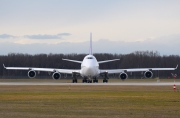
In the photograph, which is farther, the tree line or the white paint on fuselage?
the tree line

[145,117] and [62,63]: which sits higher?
[62,63]

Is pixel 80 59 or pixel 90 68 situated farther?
pixel 80 59

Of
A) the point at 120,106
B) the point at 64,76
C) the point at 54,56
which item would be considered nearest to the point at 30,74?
the point at 64,76

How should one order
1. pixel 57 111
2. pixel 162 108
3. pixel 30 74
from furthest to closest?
pixel 30 74 < pixel 162 108 < pixel 57 111

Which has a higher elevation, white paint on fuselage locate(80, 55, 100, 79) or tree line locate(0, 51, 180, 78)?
tree line locate(0, 51, 180, 78)

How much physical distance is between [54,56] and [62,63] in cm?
1346

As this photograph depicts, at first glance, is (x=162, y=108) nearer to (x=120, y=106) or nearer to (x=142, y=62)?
(x=120, y=106)

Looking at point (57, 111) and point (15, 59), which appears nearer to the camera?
point (57, 111)

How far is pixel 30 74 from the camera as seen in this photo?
90.4 metres

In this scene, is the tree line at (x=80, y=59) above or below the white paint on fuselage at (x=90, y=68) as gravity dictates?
above

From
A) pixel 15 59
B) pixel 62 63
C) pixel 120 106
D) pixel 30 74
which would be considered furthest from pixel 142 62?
pixel 120 106

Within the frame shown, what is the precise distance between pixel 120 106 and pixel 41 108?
15.0 ft

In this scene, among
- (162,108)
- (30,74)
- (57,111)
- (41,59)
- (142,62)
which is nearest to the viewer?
(57,111)

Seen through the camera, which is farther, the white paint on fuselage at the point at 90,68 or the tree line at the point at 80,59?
the tree line at the point at 80,59
